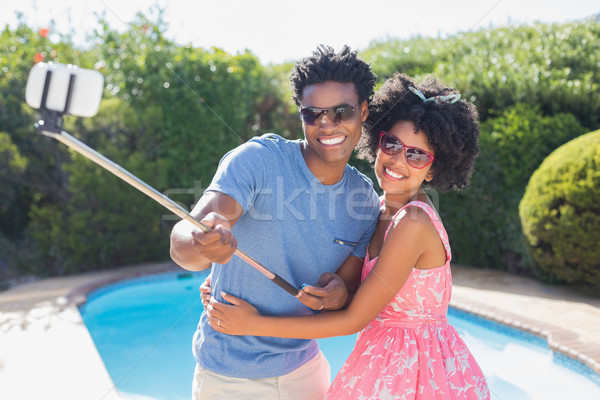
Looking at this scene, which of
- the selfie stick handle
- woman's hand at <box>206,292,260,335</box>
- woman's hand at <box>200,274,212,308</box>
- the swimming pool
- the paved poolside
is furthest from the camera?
the swimming pool

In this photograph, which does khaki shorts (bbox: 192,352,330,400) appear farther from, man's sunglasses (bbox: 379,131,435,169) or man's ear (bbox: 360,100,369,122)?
man's ear (bbox: 360,100,369,122)

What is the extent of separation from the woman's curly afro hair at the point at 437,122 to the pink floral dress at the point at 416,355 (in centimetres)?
37

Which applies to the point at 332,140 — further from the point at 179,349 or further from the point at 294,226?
the point at 179,349

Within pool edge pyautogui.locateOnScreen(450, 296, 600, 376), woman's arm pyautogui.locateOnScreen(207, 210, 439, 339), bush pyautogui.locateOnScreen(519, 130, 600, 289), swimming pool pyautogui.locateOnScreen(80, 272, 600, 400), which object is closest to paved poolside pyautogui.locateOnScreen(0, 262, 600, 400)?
pool edge pyautogui.locateOnScreen(450, 296, 600, 376)

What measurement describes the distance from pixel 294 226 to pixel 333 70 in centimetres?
71

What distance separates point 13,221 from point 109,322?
3.87 m

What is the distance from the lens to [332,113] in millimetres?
2227

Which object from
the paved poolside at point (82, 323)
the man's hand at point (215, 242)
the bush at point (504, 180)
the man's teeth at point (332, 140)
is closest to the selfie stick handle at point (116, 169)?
the man's hand at point (215, 242)

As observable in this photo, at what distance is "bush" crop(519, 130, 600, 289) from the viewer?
635 cm

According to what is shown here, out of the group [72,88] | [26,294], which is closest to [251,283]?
[72,88]

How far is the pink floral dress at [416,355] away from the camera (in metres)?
2.03

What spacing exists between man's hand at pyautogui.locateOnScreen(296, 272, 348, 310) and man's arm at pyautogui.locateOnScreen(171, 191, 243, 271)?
1.29 ft

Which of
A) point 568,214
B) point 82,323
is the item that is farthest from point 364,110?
point 568,214

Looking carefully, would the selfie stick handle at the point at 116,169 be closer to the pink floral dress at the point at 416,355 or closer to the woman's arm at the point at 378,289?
the woman's arm at the point at 378,289
